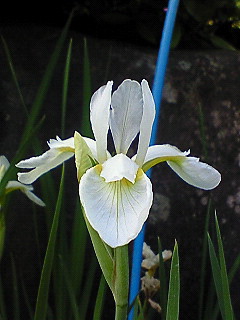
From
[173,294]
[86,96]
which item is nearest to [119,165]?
[173,294]

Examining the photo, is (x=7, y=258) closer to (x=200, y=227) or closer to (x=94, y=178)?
(x=200, y=227)

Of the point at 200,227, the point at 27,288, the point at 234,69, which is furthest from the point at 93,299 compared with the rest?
the point at 234,69

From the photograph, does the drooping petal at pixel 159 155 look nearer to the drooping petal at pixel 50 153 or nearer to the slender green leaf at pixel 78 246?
the drooping petal at pixel 50 153

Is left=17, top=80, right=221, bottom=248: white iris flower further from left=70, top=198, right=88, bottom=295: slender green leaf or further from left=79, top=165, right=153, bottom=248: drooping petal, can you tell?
left=70, top=198, right=88, bottom=295: slender green leaf

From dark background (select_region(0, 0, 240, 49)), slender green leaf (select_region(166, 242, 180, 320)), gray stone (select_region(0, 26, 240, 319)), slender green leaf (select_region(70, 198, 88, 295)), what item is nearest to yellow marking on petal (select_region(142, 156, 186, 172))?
slender green leaf (select_region(166, 242, 180, 320))

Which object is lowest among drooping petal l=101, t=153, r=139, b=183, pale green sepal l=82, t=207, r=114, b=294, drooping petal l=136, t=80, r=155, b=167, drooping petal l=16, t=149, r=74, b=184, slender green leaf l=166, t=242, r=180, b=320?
slender green leaf l=166, t=242, r=180, b=320

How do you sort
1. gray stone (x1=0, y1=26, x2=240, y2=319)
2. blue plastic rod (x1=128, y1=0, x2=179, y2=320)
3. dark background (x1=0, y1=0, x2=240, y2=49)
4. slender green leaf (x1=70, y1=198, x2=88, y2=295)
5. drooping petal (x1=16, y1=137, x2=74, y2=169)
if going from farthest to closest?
1. dark background (x1=0, y1=0, x2=240, y2=49)
2. gray stone (x1=0, y1=26, x2=240, y2=319)
3. slender green leaf (x1=70, y1=198, x2=88, y2=295)
4. blue plastic rod (x1=128, y1=0, x2=179, y2=320)
5. drooping petal (x1=16, y1=137, x2=74, y2=169)
